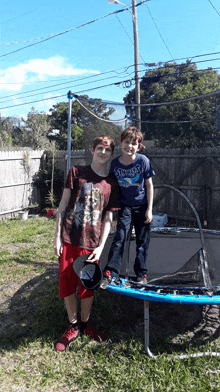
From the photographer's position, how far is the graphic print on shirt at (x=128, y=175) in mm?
2123

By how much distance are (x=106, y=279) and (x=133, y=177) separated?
69 centimetres

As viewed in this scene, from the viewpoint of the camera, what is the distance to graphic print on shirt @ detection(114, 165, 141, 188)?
212 cm

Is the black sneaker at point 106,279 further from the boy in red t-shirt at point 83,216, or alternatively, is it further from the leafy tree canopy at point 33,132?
the leafy tree canopy at point 33,132

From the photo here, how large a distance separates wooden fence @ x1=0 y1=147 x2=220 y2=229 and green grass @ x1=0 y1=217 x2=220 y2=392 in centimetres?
278

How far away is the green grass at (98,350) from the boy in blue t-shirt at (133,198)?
44 cm

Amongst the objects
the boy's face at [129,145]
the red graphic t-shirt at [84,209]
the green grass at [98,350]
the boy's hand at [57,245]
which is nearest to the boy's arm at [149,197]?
the boy's face at [129,145]

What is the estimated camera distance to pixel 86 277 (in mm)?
1766

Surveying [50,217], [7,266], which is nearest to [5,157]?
[50,217]

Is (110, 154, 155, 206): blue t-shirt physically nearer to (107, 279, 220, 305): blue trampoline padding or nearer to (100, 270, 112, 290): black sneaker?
(100, 270, 112, 290): black sneaker

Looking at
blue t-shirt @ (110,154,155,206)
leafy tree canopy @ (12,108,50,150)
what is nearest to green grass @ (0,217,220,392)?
blue t-shirt @ (110,154,155,206)

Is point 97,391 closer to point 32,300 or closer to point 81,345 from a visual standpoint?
point 81,345

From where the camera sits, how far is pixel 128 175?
213 cm

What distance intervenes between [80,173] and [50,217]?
476 cm

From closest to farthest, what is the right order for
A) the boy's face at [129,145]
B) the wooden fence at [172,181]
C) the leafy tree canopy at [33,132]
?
1. the boy's face at [129,145]
2. the wooden fence at [172,181]
3. the leafy tree canopy at [33,132]
